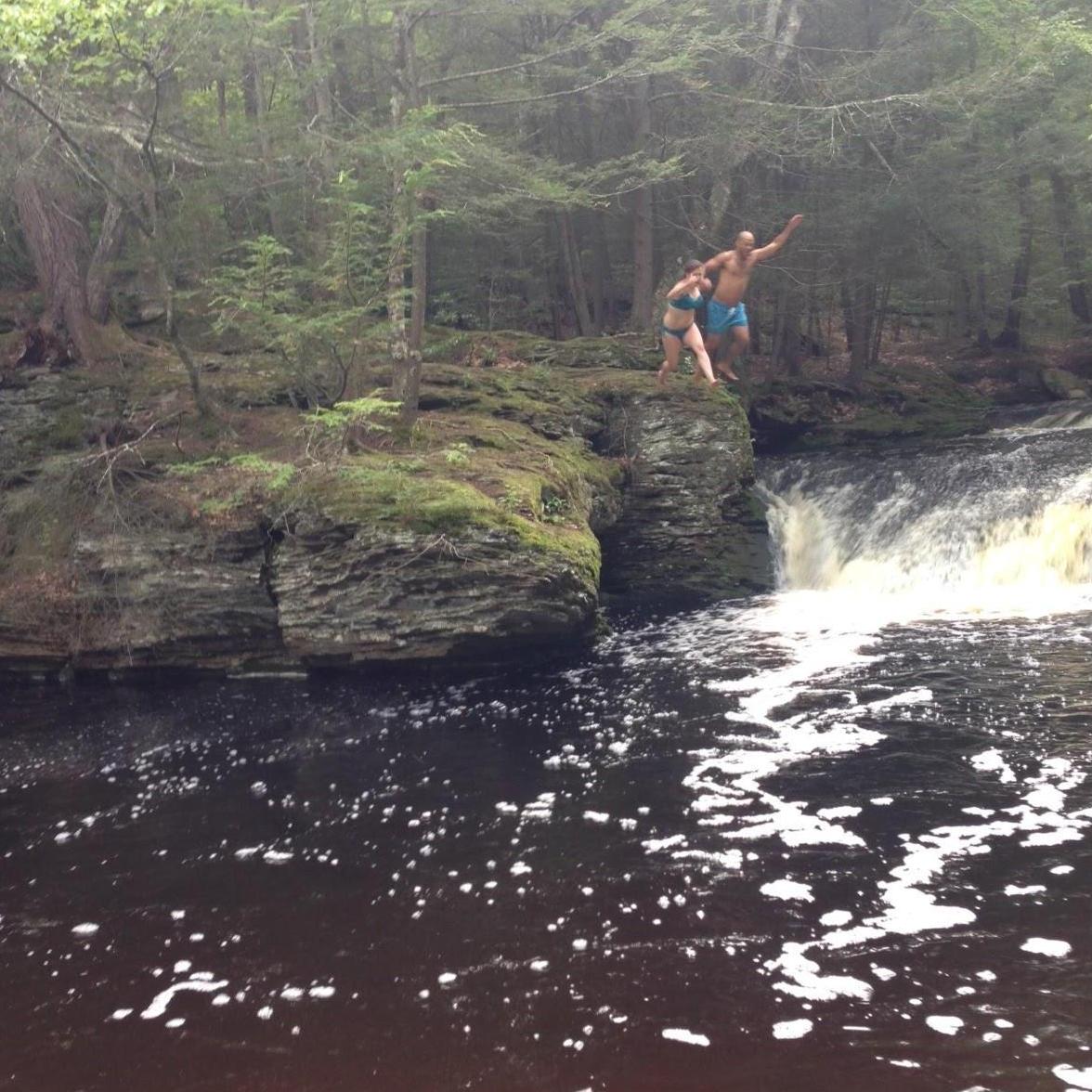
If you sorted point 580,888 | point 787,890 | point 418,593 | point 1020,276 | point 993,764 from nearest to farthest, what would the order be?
point 787,890 → point 580,888 → point 993,764 → point 418,593 → point 1020,276

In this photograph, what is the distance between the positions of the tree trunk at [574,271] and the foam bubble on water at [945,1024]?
59.3ft

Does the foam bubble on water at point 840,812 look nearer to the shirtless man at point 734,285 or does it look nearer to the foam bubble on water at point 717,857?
the foam bubble on water at point 717,857

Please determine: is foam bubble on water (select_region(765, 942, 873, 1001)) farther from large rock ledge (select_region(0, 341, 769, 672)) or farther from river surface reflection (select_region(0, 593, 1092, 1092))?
large rock ledge (select_region(0, 341, 769, 672))

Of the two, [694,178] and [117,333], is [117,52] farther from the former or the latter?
[694,178]

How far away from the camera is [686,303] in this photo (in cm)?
1250

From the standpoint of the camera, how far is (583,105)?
20891 mm

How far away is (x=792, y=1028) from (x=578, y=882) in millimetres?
1876

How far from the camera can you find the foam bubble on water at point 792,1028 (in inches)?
181

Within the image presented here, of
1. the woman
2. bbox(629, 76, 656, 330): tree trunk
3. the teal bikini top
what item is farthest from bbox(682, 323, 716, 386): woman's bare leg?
bbox(629, 76, 656, 330): tree trunk

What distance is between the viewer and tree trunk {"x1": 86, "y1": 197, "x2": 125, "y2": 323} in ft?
51.8

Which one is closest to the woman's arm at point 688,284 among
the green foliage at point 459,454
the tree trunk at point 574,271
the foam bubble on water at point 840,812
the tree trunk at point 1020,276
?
the green foliage at point 459,454

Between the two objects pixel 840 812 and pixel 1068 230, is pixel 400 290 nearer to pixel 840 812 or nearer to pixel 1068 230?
pixel 840 812

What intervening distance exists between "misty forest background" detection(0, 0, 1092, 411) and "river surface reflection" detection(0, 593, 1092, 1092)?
6226mm

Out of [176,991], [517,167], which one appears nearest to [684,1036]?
[176,991]
